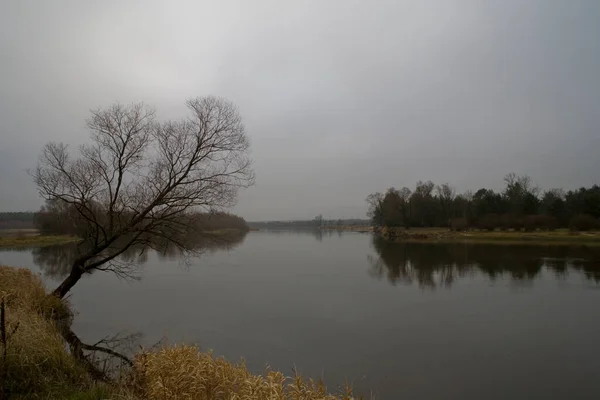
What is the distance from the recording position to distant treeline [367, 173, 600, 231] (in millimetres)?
45094

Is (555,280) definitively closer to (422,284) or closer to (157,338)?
(422,284)

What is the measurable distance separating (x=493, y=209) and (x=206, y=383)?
57.3 meters

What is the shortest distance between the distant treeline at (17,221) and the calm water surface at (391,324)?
8176 centimetres

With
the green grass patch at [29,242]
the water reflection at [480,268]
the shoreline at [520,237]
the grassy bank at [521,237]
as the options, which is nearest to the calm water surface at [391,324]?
the water reflection at [480,268]

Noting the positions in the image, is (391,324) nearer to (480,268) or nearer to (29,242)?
(480,268)

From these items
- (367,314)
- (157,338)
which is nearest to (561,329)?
(367,314)

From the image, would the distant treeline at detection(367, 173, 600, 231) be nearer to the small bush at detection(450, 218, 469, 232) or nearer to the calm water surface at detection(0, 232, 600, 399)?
the small bush at detection(450, 218, 469, 232)

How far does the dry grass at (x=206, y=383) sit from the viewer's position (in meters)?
3.90

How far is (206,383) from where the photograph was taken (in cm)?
445

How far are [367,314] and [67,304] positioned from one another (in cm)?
909

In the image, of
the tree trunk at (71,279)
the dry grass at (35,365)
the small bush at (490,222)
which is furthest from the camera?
the small bush at (490,222)

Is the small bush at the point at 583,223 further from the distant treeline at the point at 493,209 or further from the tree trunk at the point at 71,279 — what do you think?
the tree trunk at the point at 71,279

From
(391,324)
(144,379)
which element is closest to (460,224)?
(391,324)

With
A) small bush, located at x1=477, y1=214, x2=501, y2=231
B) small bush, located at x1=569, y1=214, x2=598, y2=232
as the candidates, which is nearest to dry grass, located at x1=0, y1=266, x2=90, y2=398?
small bush, located at x1=569, y1=214, x2=598, y2=232
